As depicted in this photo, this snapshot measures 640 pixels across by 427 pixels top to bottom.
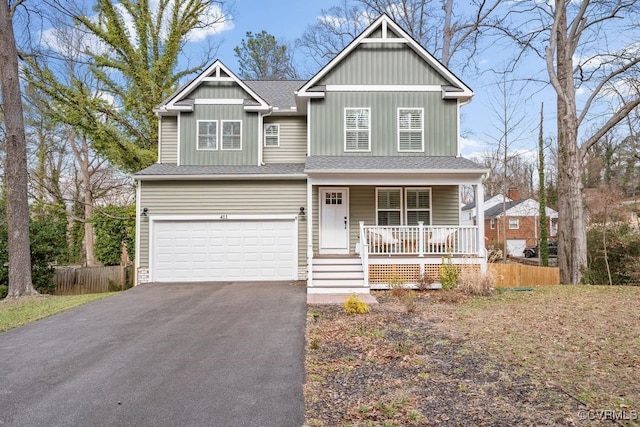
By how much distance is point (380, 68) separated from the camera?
12.9m

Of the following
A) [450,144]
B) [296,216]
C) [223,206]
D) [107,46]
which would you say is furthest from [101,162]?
[450,144]

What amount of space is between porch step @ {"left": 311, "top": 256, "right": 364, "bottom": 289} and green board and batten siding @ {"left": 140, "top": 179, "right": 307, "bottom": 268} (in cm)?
144

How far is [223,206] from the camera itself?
494 inches

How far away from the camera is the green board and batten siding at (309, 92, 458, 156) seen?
12.8 metres

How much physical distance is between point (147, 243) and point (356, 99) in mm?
8139

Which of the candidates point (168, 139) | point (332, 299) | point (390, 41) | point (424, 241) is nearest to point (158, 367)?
point (332, 299)

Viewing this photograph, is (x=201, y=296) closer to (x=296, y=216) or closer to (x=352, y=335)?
(x=296, y=216)

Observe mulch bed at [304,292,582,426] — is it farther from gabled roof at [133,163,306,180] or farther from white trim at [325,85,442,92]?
white trim at [325,85,442,92]

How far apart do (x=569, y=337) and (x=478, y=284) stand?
3.89 m

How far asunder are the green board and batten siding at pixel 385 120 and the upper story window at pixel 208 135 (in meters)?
3.38

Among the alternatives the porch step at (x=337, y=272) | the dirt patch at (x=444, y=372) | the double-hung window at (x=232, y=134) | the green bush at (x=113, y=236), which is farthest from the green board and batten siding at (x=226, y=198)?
the dirt patch at (x=444, y=372)

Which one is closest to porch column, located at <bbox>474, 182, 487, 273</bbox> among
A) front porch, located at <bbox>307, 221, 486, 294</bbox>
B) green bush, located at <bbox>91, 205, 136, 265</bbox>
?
front porch, located at <bbox>307, 221, 486, 294</bbox>

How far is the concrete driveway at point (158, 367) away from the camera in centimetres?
388

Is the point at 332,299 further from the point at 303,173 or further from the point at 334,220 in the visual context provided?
the point at 303,173
